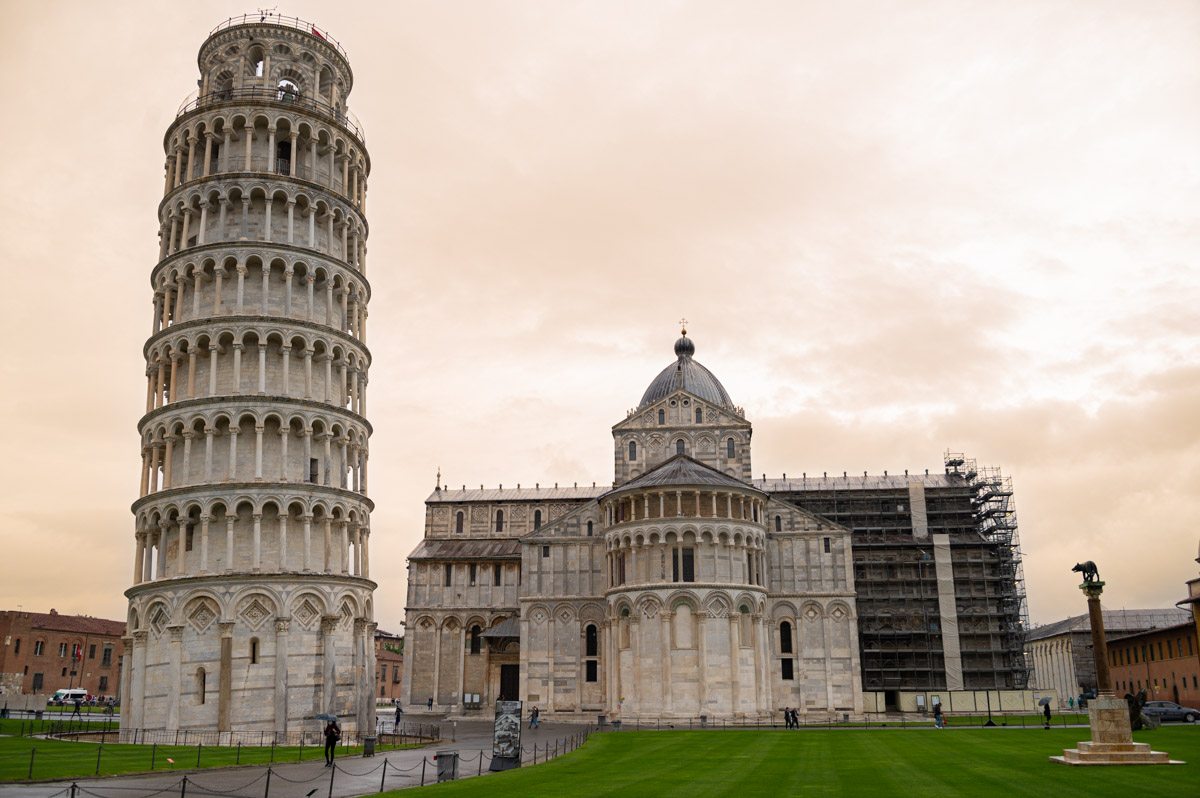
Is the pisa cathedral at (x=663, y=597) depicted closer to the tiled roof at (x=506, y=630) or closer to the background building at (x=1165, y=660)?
the tiled roof at (x=506, y=630)

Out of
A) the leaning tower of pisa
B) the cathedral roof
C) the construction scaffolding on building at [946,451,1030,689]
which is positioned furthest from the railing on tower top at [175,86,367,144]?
the construction scaffolding on building at [946,451,1030,689]

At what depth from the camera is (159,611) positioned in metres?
44.4

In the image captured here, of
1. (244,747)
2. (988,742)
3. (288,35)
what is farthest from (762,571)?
(288,35)

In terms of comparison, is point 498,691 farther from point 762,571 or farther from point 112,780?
point 112,780

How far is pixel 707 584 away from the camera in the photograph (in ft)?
202

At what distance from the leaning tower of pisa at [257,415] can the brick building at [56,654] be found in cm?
5307

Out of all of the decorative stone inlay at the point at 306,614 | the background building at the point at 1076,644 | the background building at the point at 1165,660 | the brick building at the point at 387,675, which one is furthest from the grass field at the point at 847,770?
the brick building at the point at 387,675

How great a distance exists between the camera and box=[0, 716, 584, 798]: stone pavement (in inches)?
961

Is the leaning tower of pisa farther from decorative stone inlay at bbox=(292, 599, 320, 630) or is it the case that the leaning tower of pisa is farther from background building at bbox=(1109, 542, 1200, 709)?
background building at bbox=(1109, 542, 1200, 709)

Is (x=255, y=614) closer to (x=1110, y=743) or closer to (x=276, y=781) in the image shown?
(x=276, y=781)

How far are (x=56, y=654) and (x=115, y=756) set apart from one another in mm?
71969

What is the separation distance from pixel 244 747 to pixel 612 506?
31.9 m

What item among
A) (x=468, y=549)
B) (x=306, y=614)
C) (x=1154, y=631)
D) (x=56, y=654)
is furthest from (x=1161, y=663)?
(x=56, y=654)

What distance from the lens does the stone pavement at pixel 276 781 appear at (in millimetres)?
24406
